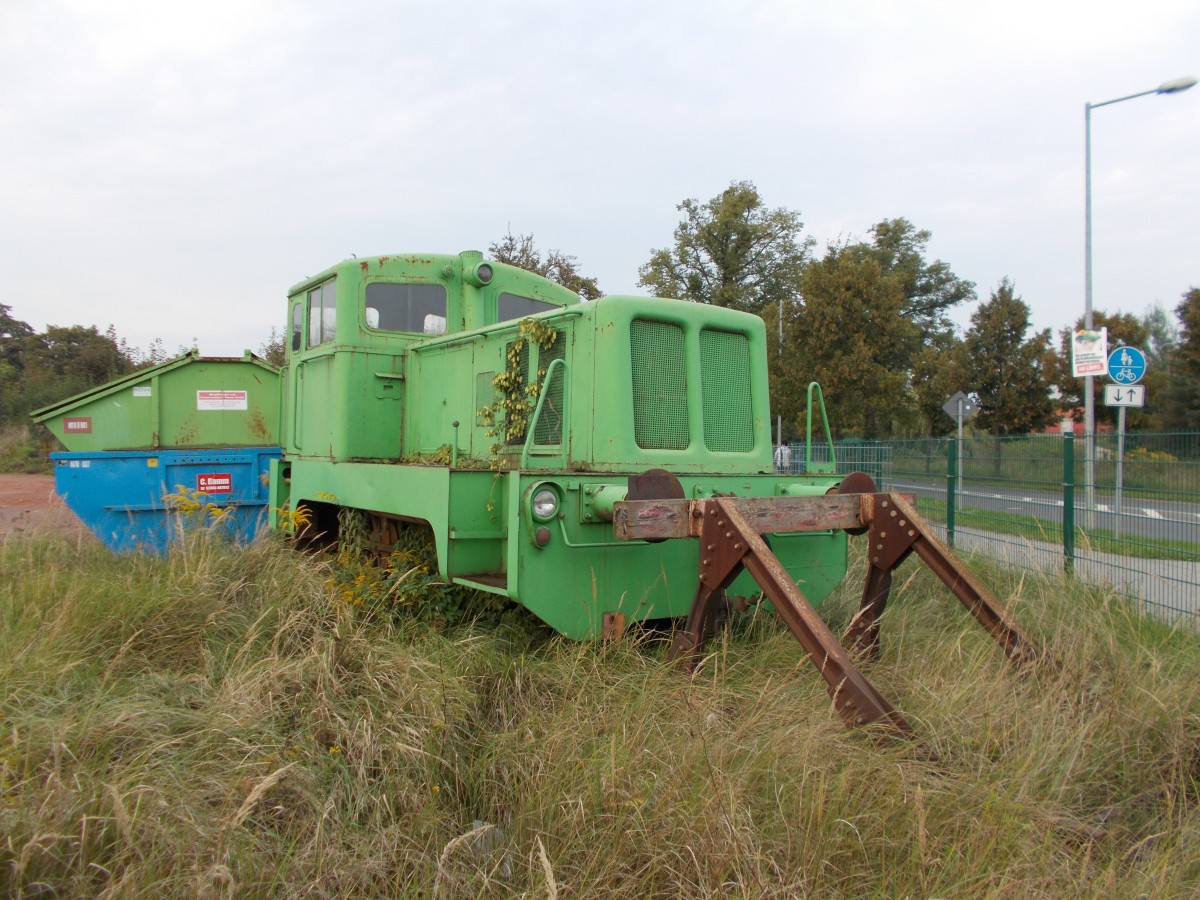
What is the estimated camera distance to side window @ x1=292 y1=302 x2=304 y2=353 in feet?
22.5

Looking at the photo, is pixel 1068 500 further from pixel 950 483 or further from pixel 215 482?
pixel 215 482

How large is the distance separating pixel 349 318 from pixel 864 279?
1645 cm

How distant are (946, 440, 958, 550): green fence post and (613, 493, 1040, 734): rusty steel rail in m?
3.90

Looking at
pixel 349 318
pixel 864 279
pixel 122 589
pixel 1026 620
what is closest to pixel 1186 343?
pixel 864 279

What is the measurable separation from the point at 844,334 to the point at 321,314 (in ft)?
52.8

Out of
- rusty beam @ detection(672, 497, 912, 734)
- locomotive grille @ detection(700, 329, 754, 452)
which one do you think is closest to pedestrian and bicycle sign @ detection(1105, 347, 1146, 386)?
locomotive grille @ detection(700, 329, 754, 452)

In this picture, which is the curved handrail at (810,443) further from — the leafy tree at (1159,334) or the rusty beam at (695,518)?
the leafy tree at (1159,334)

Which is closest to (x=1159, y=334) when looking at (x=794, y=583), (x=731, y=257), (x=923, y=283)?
(x=923, y=283)

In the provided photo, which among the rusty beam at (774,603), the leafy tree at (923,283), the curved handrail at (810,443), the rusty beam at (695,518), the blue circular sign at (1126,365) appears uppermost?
the leafy tree at (923,283)

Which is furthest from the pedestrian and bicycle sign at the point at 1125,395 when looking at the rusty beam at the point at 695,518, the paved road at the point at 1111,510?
the rusty beam at the point at 695,518

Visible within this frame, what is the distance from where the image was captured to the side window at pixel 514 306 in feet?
21.1

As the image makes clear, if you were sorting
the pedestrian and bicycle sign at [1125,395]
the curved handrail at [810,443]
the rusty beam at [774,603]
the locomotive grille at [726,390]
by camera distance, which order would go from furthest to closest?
the pedestrian and bicycle sign at [1125,395]
the curved handrail at [810,443]
the locomotive grille at [726,390]
the rusty beam at [774,603]

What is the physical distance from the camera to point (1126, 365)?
9922 mm

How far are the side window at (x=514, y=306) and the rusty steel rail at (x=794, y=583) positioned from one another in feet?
9.97
